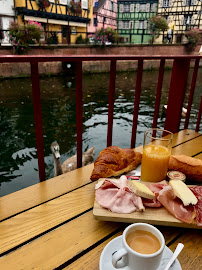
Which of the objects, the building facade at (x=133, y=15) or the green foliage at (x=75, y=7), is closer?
the green foliage at (x=75, y=7)

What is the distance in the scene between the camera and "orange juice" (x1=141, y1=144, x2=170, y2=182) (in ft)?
4.53

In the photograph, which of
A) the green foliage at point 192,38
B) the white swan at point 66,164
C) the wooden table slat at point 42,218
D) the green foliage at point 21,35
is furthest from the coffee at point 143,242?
the green foliage at point 192,38

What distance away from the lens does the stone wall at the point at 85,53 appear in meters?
13.8

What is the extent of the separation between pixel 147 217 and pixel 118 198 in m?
0.17

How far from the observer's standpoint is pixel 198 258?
956 millimetres

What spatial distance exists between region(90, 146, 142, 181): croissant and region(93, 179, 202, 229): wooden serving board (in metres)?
0.39

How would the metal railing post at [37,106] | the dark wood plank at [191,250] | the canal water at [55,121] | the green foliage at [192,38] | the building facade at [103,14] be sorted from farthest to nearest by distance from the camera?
1. the building facade at [103,14]
2. the green foliage at [192,38]
3. the canal water at [55,121]
4. the metal railing post at [37,106]
5. the dark wood plank at [191,250]

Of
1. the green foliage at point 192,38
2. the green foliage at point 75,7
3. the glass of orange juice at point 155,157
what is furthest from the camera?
the green foliage at point 75,7

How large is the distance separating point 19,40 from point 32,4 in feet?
27.8

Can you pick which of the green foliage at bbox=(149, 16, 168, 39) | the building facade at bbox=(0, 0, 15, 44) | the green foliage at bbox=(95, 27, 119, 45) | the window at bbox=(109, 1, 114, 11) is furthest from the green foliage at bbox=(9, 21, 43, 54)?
the window at bbox=(109, 1, 114, 11)

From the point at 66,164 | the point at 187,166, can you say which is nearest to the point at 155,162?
the point at 187,166

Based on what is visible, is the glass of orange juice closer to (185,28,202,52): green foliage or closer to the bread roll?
the bread roll

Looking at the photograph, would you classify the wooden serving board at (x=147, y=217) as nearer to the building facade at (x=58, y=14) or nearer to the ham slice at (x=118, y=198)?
the ham slice at (x=118, y=198)

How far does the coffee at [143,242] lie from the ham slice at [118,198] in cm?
28
